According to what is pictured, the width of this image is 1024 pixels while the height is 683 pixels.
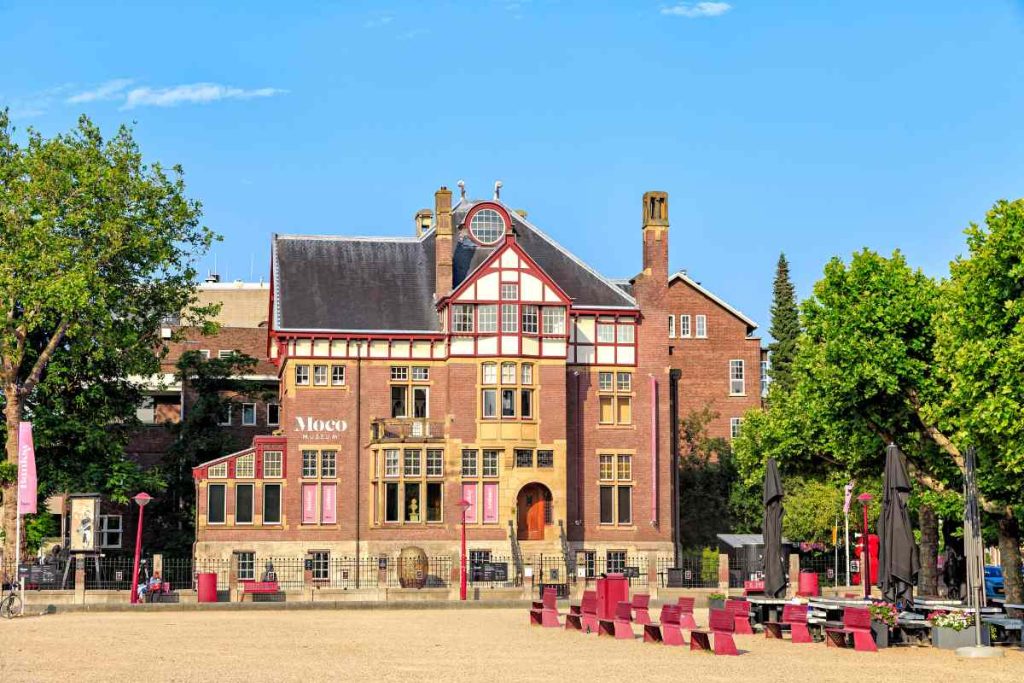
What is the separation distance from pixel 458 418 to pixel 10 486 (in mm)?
17092

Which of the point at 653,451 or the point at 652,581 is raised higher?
the point at 653,451

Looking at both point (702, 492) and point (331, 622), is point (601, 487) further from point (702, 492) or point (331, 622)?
point (331, 622)

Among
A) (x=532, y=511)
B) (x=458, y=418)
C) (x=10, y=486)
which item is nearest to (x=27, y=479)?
(x=10, y=486)

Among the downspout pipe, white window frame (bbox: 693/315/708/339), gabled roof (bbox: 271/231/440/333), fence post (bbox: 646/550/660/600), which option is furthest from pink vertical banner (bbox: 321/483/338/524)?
white window frame (bbox: 693/315/708/339)

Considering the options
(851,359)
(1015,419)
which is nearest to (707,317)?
(851,359)

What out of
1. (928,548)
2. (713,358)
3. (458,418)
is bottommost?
(928,548)

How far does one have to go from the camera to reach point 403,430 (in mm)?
62656

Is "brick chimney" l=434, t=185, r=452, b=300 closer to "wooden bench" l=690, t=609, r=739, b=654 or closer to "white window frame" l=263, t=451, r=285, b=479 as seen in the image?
"white window frame" l=263, t=451, r=285, b=479

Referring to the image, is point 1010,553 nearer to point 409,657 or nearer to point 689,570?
point 689,570

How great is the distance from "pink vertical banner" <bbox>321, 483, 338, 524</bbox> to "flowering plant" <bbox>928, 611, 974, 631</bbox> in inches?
1369

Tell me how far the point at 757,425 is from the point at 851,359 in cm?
1094

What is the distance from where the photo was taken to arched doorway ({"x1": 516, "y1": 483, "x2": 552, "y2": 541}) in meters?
63.2

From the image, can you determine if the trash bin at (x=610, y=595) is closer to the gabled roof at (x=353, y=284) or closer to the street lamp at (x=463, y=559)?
the street lamp at (x=463, y=559)

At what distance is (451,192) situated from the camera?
65.8 metres
